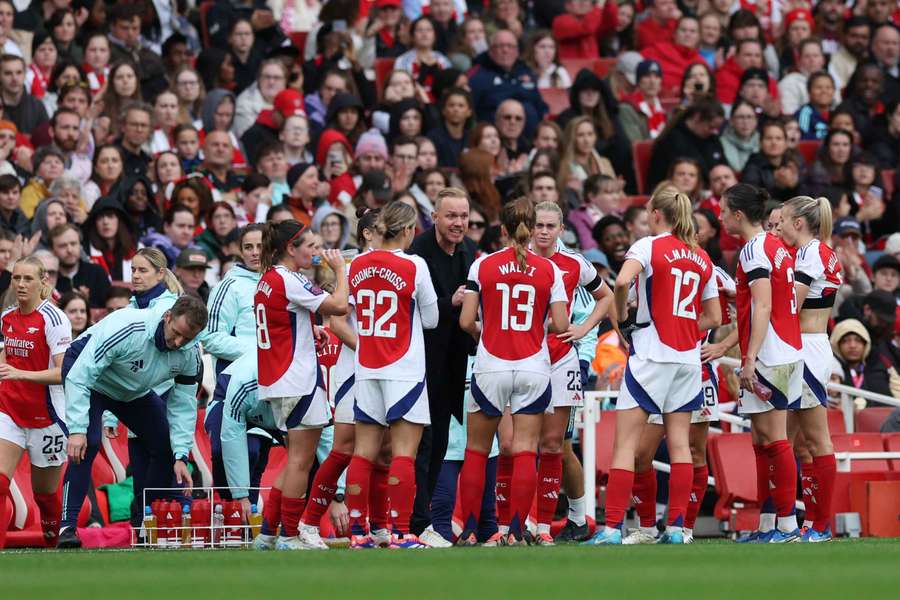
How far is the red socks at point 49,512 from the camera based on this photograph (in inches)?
467

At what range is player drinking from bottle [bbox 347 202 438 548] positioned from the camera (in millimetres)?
10344

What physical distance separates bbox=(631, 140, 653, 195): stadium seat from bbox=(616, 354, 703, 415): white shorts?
9296 millimetres

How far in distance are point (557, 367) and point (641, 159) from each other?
900 centimetres

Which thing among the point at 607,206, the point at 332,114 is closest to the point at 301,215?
the point at 332,114

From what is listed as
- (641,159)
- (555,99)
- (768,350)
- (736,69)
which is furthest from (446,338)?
(736,69)

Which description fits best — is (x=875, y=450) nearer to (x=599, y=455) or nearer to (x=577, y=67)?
(x=599, y=455)

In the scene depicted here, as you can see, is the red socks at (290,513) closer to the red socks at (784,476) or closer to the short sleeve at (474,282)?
the short sleeve at (474,282)

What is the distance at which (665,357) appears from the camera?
10.6 metres

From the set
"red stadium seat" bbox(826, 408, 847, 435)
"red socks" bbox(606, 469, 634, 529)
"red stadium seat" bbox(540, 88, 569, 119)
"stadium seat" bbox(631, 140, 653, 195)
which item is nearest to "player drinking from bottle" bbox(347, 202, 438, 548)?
"red socks" bbox(606, 469, 634, 529)

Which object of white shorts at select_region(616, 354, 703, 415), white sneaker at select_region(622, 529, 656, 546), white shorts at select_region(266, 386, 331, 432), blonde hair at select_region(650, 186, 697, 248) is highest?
blonde hair at select_region(650, 186, 697, 248)

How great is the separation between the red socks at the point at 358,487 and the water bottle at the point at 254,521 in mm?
1561

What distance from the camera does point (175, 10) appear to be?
2033cm

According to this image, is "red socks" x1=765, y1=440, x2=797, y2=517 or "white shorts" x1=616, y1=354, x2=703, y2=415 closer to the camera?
"white shorts" x1=616, y1=354, x2=703, y2=415

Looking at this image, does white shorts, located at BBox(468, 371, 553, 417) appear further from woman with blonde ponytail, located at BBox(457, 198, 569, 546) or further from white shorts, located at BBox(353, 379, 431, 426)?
white shorts, located at BBox(353, 379, 431, 426)
